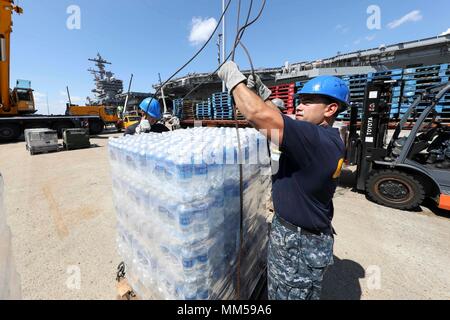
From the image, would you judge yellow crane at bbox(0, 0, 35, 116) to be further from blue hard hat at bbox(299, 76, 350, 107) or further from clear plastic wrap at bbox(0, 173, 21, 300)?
blue hard hat at bbox(299, 76, 350, 107)

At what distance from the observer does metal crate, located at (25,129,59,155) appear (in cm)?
933

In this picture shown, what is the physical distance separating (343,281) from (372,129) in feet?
11.6

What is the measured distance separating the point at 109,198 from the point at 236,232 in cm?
395

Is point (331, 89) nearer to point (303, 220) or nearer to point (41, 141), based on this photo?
point (303, 220)

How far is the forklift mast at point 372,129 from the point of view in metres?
4.56

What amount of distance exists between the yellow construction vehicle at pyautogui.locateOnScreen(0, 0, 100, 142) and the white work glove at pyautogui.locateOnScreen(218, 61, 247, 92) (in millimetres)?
15311

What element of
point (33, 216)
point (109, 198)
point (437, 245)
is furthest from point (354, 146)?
point (33, 216)

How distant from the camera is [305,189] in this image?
1.34 m

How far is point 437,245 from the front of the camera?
3084 millimetres

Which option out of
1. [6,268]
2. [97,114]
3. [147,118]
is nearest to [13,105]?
[97,114]

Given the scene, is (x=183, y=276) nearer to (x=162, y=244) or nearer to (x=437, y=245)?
(x=162, y=244)

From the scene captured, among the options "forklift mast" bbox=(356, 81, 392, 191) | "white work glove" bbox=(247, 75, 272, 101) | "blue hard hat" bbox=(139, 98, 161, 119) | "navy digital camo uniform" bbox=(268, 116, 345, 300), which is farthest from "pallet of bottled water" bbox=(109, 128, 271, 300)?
"forklift mast" bbox=(356, 81, 392, 191)
